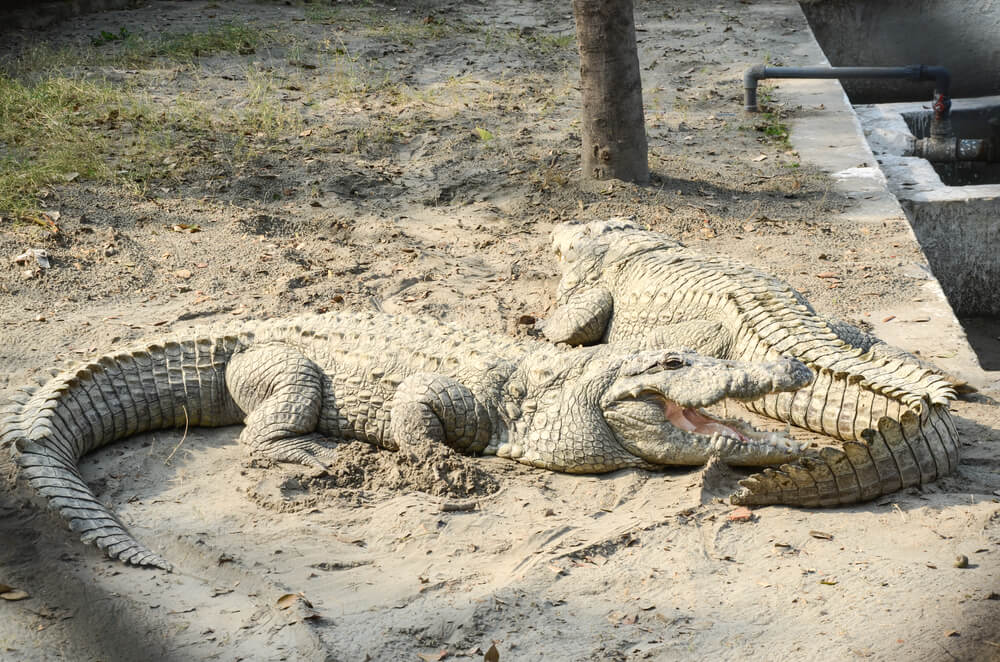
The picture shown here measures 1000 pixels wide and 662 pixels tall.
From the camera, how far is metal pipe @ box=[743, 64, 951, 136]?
29.9 ft

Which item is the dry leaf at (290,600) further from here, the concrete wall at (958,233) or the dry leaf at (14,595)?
the concrete wall at (958,233)

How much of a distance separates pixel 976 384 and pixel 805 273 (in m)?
1.57

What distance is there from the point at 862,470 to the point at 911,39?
38.6 ft

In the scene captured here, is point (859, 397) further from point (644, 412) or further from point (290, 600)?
point (290, 600)

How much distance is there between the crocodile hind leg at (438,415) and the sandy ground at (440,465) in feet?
0.54

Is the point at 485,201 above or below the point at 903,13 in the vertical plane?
below

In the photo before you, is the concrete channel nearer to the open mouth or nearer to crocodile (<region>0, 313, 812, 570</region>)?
the open mouth

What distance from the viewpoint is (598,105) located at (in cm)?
739

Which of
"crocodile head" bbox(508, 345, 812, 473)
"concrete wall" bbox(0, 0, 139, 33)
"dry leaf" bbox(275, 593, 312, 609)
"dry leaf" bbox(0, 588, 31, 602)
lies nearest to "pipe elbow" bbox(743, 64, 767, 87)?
"crocodile head" bbox(508, 345, 812, 473)

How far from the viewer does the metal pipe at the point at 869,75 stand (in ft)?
29.9

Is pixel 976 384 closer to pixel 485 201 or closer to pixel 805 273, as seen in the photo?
pixel 805 273

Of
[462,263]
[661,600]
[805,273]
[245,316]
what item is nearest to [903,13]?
[805,273]

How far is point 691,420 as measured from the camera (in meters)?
4.14

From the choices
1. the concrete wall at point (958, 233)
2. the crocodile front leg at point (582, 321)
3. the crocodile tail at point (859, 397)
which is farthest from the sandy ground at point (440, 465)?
the concrete wall at point (958, 233)
